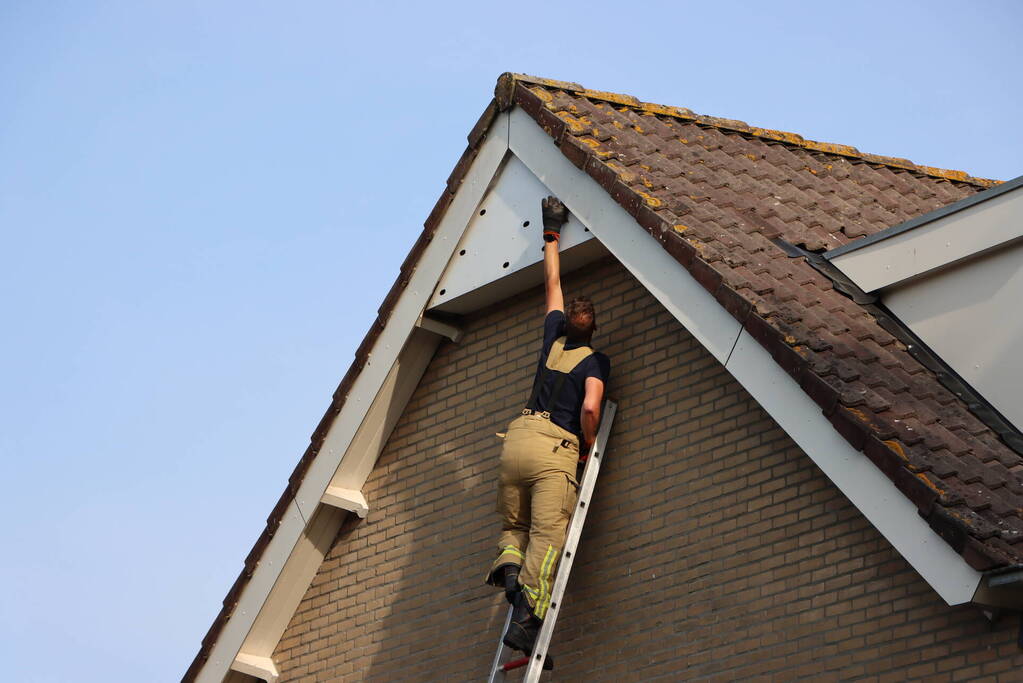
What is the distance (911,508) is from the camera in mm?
7668

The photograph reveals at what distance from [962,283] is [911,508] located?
6.60 feet

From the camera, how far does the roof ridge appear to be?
10.9 meters

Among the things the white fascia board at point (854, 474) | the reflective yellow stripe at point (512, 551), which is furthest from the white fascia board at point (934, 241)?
the reflective yellow stripe at point (512, 551)

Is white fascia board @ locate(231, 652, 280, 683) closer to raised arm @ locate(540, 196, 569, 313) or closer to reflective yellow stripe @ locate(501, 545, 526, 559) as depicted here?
reflective yellow stripe @ locate(501, 545, 526, 559)

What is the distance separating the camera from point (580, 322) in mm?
9844

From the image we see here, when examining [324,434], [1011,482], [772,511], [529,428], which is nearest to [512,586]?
[529,428]

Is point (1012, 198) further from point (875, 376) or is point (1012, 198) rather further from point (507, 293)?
point (507, 293)

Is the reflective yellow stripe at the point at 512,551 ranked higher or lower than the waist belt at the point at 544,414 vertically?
lower

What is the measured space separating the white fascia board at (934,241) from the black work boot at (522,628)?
2768mm

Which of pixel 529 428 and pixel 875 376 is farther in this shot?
pixel 529 428

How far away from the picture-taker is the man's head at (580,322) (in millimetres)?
9844

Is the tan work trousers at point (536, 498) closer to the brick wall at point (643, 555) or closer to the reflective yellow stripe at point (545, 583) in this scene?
the reflective yellow stripe at point (545, 583)

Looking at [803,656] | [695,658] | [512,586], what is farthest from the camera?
[512,586]

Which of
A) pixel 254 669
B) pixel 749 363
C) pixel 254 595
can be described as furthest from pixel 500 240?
pixel 254 669
